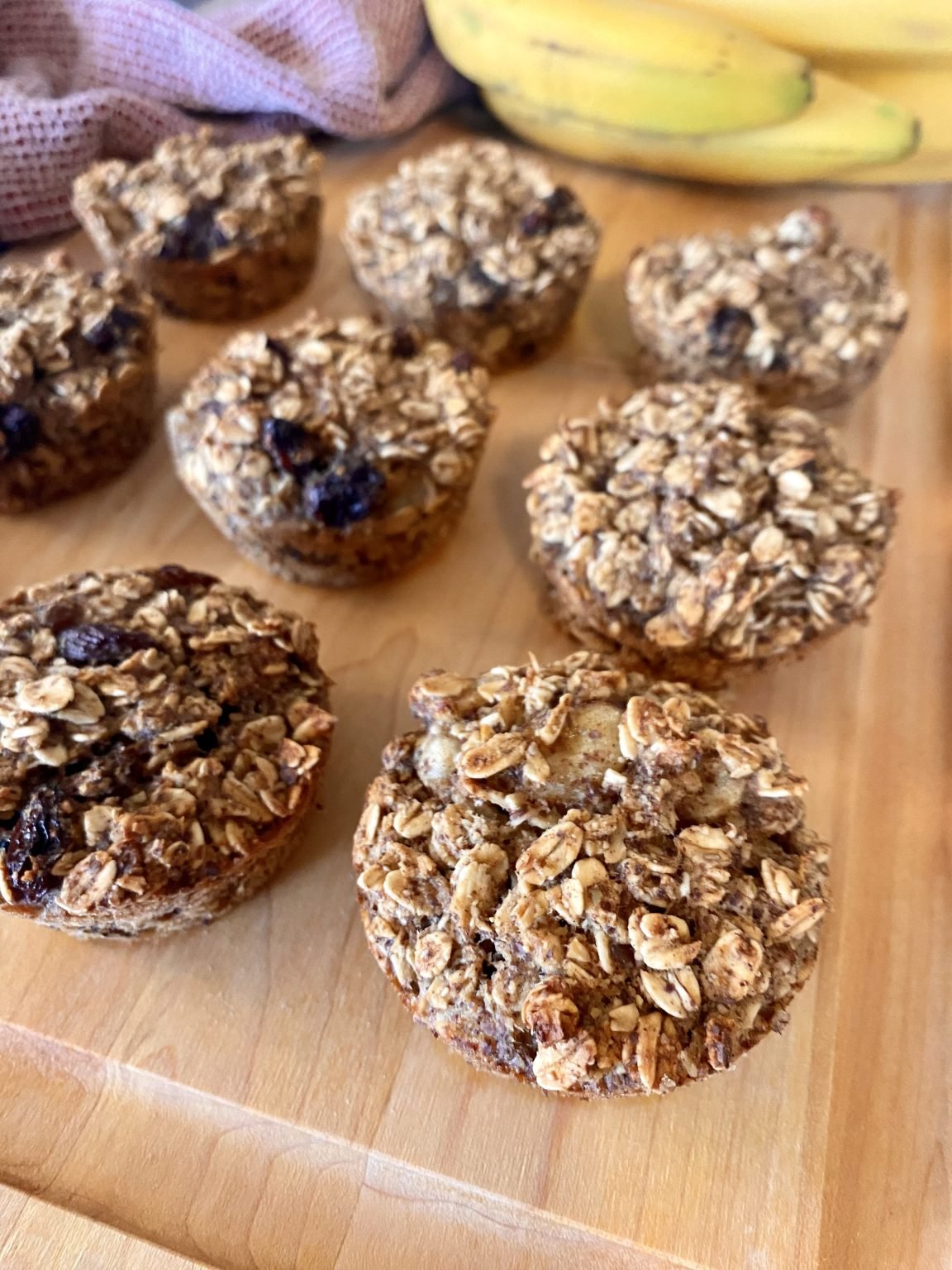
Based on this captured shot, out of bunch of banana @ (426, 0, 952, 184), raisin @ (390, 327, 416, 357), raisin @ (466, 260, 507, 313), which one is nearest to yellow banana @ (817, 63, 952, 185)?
bunch of banana @ (426, 0, 952, 184)

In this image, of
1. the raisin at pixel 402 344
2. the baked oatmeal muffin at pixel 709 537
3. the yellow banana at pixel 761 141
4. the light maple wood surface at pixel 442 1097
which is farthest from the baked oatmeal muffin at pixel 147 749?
the yellow banana at pixel 761 141

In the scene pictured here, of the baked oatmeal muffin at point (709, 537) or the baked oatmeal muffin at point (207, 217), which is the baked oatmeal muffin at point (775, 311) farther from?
the baked oatmeal muffin at point (207, 217)

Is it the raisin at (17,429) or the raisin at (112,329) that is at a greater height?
the raisin at (112,329)

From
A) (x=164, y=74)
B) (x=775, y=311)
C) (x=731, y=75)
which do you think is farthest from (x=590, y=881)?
(x=164, y=74)

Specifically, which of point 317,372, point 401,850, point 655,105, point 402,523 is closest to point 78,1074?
point 401,850

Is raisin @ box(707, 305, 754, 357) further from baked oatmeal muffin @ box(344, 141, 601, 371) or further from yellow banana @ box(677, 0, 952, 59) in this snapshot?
yellow banana @ box(677, 0, 952, 59)

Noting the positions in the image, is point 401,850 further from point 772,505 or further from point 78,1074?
point 772,505
